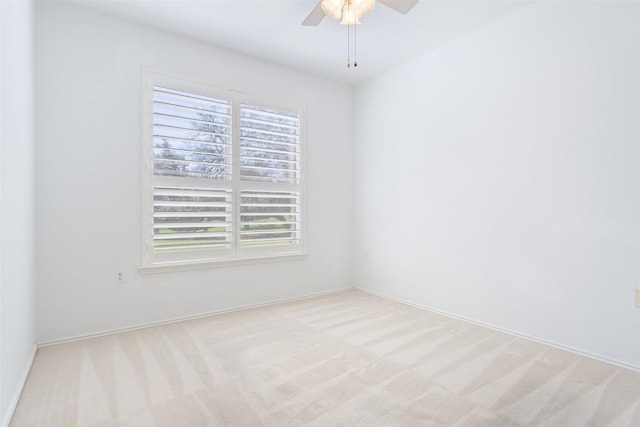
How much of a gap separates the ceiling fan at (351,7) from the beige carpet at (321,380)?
249cm

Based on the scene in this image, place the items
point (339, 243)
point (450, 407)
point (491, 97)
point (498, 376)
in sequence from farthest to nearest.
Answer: point (339, 243) → point (491, 97) → point (498, 376) → point (450, 407)

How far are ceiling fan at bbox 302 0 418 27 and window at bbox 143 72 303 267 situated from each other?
152cm

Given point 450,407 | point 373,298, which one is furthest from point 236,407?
point 373,298

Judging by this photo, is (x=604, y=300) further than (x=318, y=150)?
No

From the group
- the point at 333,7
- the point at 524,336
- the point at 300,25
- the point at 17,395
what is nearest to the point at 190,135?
the point at 300,25

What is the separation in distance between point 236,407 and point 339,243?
2.88 meters

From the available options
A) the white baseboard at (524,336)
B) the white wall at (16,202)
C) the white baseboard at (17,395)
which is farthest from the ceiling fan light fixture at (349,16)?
the white baseboard at (17,395)

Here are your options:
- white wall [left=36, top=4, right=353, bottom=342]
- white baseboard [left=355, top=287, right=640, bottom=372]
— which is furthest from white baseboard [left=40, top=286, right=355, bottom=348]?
white baseboard [left=355, top=287, right=640, bottom=372]

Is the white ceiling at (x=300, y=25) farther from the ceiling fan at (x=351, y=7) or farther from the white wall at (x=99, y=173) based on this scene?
the ceiling fan at (x=351, y=7)

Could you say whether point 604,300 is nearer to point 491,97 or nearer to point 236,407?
point 491,97

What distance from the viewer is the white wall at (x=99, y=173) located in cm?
272

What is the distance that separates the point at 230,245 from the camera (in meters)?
3.63

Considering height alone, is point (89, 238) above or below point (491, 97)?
below

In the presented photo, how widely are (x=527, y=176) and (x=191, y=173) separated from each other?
3.09 metres
